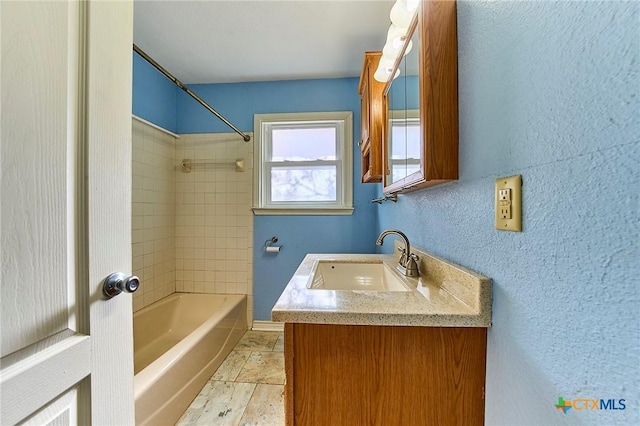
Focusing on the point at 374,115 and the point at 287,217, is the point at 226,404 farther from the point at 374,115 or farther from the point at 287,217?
the point at 374,115

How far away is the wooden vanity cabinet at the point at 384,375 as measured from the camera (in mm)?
642

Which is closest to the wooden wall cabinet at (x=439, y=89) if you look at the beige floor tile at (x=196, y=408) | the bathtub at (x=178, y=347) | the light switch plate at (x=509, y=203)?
the light switch plate at (x=509, y=203)

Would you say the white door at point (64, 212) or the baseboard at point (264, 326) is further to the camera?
the baseboard at point (264, 326)

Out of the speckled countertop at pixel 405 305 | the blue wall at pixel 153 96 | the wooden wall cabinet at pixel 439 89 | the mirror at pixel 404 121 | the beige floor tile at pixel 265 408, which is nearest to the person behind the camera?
the speckled countertop at pixel 405 305

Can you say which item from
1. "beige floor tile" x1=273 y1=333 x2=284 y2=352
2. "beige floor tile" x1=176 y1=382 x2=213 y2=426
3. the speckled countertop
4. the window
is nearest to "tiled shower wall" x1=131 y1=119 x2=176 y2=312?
the window

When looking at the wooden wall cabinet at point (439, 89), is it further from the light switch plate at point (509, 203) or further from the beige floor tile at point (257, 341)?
the beige floor tile at point (257, 341)

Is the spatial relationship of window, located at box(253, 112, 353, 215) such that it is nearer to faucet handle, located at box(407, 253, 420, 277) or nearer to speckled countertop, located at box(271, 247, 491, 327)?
faucet handle, located at box(407, 253, 420, 277)

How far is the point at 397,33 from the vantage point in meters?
1.09

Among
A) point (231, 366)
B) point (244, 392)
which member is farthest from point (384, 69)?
point (231, 366)

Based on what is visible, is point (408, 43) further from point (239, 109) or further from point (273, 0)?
point (239, 109)

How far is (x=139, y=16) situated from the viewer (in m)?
1.57

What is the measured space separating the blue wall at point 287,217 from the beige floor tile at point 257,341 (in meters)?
0.14

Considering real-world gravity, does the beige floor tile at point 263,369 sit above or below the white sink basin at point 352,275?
below

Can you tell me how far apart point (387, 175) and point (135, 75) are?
2.01 m
